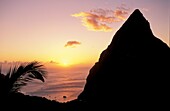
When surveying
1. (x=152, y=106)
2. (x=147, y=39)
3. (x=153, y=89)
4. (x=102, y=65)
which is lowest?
(x=152, y=106)

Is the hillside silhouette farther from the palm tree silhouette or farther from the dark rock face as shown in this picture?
the palm tree silhouette

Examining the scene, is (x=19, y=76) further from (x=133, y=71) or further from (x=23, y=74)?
(x=133, y=71)

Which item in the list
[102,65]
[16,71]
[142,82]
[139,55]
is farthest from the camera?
[102,65]

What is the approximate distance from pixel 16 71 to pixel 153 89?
15772 mm

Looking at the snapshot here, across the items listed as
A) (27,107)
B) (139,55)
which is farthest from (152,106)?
(27,107)

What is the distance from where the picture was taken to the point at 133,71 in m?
20.5

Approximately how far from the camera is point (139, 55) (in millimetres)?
21531

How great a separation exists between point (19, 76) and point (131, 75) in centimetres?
1595

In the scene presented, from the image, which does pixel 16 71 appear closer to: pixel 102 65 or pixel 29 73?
pixel 29 73

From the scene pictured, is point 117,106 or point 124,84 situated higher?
point 124,84

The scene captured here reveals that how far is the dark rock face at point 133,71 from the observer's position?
18812 millimetres

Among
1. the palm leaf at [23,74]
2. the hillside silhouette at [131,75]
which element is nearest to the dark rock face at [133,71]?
the hillside silhouette at [131,75]

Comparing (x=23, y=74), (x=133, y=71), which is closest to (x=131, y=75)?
(x=133, y=71)

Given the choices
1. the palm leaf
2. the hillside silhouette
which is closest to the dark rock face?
the hillside silhouette
